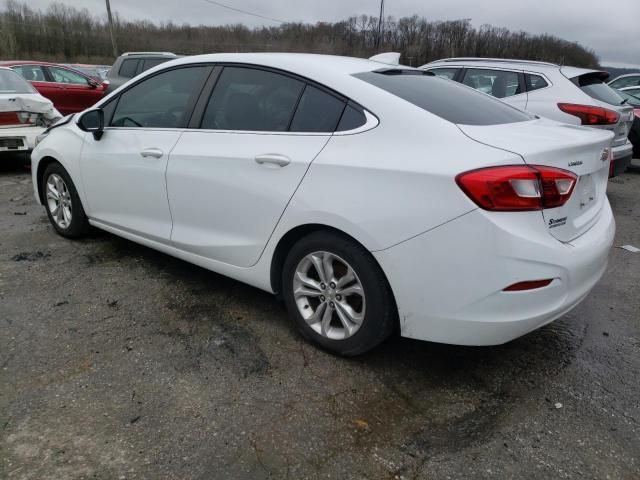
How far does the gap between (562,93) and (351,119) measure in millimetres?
4474

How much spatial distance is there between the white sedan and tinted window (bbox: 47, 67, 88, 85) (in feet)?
29.1

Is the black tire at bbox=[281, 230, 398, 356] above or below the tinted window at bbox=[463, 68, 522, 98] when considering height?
below

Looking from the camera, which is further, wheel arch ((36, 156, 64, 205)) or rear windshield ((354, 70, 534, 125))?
wheel arch ((36, 156, 64, 205))

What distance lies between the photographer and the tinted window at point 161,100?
134 inches

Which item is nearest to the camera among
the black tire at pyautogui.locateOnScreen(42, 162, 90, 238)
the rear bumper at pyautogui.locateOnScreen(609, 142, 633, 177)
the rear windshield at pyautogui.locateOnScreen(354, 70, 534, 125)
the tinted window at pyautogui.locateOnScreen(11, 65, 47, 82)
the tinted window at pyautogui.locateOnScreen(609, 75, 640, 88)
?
the rear windshield at pyautogui.locateOnScreen(354, 70, 534, 125)

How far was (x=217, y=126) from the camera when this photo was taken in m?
3.19

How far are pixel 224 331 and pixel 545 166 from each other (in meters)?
1.97

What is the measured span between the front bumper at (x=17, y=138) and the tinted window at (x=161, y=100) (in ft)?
14.0

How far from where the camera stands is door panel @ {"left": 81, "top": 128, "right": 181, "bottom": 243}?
344 centimetres

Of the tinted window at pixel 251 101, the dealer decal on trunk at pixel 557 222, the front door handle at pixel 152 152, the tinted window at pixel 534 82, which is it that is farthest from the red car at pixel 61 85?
the dealer decal on trunk at pixel 557 222

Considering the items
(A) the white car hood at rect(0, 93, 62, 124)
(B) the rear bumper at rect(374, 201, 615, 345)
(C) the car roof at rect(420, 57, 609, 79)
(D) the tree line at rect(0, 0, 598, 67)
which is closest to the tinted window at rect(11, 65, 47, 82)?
(A) the white car hood at rect(0, 93, 62, 124)

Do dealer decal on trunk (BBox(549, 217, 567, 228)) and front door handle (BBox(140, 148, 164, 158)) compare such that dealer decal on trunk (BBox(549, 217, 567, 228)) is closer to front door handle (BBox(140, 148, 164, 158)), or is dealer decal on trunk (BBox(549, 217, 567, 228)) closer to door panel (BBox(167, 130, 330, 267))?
door panel (BBox(167, 130, 330, 267))

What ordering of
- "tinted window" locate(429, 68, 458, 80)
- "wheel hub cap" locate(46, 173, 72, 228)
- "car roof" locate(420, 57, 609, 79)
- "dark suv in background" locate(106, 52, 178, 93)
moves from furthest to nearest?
"dark suv in background" locate(106, 52, 178, 93) < "tinted window" locate(429, 68, 458, 80) < "car roof" locate(420, 57, 609, 79) < "wheel hub cap" locate(46, 173, 72, 228)

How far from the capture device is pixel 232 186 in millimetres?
2957
